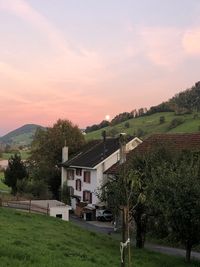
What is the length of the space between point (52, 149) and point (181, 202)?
5620 cm

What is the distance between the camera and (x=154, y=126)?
130000 mm

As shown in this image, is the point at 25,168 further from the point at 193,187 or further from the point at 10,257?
the point at 10,257

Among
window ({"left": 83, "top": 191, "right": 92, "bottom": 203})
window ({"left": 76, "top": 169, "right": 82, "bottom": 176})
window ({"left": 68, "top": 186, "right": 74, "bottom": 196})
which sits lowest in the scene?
window ({"left": 83, "top": 191, "right": 92, "bottom": 203})

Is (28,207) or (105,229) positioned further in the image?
(105,229)

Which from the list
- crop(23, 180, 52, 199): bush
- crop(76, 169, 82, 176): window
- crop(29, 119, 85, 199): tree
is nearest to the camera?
crop(76, 169, 82, 176): window

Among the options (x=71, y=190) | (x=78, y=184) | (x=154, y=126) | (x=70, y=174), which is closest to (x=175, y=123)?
(x=154, y=126)

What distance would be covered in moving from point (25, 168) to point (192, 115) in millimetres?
61524

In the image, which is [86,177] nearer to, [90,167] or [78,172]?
[78,172]

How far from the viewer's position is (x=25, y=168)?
262 ft

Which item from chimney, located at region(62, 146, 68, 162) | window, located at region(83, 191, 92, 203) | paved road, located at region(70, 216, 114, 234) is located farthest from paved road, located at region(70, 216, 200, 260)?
chimney, located at region(62, 146, 68, 162)

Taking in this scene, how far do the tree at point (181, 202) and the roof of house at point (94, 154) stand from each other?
121 ft

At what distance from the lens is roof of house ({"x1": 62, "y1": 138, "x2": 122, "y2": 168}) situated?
66.0m

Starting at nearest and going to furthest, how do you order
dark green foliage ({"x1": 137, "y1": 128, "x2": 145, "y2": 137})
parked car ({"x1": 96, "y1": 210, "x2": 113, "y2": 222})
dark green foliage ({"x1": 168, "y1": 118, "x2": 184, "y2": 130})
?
1. parked car ({"x1": 96, "y1": 210, "x2": 113, "y2": 222})
2. dark green foliage ({"x1": 137, "y1": 128, "x2": 145, "y2": 137})
3. dark green foliage ({"x1": 168, "y1": 118, "x2": 184, "y2": 130})

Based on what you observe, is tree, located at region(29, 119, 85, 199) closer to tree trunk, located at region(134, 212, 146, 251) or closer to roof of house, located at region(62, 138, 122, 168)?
roof of house, located at region(62, 138, 122, 168)
